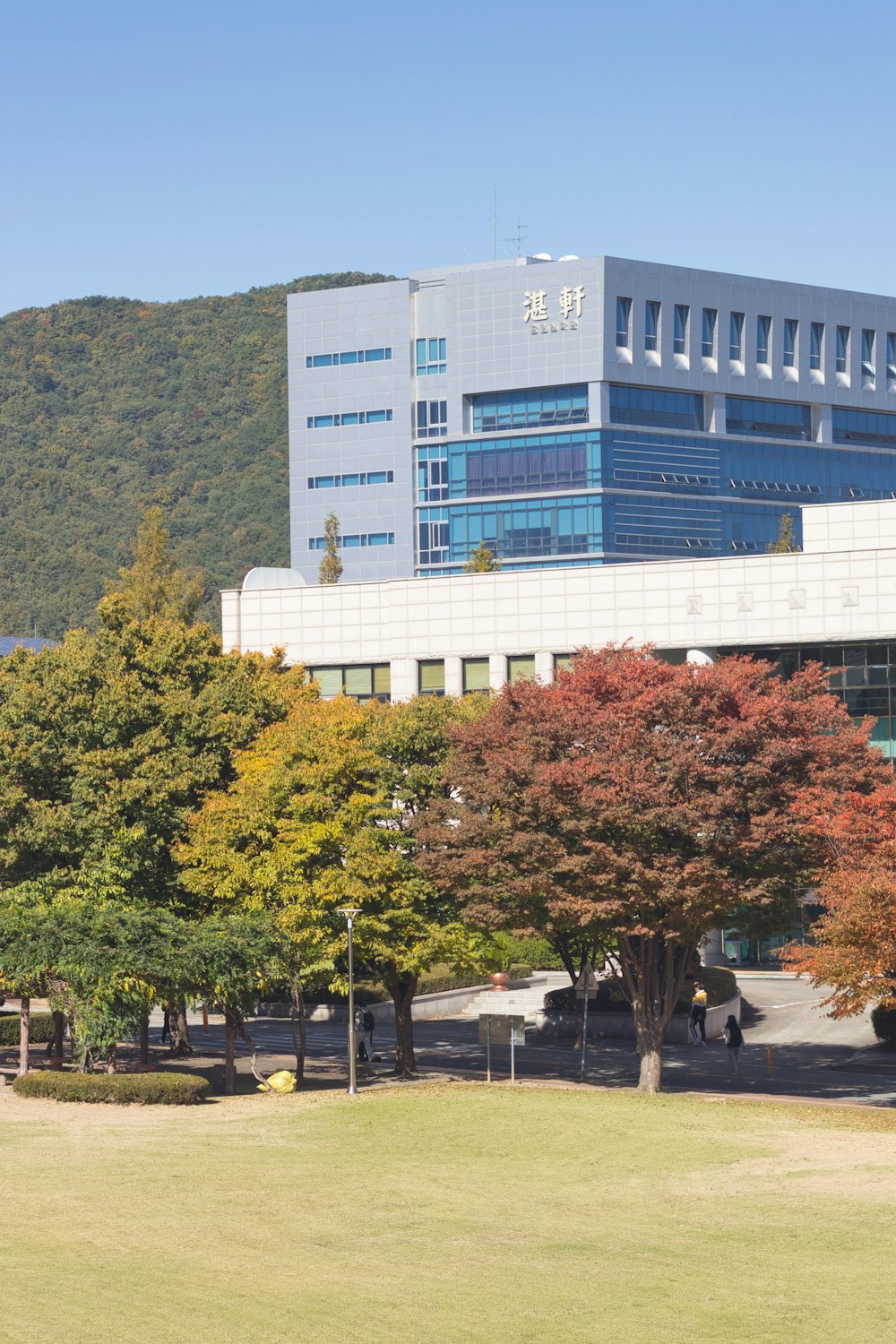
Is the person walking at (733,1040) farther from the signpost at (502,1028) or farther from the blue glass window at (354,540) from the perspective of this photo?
the blue glass window at (354,540)

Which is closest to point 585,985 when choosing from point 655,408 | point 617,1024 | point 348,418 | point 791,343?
point 617,1024

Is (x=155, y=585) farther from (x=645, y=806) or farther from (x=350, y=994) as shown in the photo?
(x=645, y=806)

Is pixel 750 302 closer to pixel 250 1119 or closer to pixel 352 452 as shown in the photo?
pixel 352 452

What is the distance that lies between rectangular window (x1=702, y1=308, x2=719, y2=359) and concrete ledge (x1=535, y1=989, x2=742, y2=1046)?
11151 cm

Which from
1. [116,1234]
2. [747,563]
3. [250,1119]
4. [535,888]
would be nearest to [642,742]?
[535,888]

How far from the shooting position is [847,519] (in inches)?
3108

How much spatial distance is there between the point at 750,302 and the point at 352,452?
43167 millimetres

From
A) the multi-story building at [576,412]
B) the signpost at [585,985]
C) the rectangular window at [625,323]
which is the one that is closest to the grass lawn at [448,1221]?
the signpost at [585,985]

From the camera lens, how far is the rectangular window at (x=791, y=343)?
175m

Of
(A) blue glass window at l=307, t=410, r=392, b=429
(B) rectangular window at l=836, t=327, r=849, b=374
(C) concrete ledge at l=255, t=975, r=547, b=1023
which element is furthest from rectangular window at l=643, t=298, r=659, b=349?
(C) concrete ledge at l=255, t=975, r=547, b=1023

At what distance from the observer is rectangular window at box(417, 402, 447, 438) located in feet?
586

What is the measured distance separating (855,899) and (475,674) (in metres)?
39.6

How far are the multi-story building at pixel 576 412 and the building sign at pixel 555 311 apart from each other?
0.16m

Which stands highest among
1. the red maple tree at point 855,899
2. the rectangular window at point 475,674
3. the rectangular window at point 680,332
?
the rectangular window at point 680,332
